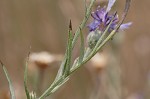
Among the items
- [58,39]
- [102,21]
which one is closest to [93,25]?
[102,21]

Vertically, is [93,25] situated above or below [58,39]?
above

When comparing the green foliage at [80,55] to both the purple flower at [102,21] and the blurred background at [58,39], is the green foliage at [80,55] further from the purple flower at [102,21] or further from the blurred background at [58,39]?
the blurred background at [58,39]

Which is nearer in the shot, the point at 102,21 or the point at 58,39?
the point at 102,21

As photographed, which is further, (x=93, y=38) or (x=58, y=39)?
(x=58, y=39)

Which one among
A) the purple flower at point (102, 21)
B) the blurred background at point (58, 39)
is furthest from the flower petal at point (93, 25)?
the blurred background at point (58, 39)

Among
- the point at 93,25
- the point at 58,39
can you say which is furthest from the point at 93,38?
A: the point at 58,39

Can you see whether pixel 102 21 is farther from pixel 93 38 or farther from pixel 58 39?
pixel 58 39

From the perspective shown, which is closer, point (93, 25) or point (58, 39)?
point (93, 25)

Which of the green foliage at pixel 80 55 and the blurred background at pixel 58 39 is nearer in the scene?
the green foliage at pixel 80 55

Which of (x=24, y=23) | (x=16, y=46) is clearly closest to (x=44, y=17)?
(x=24, y=23)

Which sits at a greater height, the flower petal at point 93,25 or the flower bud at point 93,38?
the flower petal at point 93,25

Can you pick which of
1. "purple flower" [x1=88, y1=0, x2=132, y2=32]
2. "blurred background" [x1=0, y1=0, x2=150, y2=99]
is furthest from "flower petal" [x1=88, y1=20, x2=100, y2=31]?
"blurred background" [x1=0, y1=0, x2=150, y2=99]

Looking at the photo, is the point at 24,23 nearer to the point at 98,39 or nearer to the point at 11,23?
the point at 11,23
